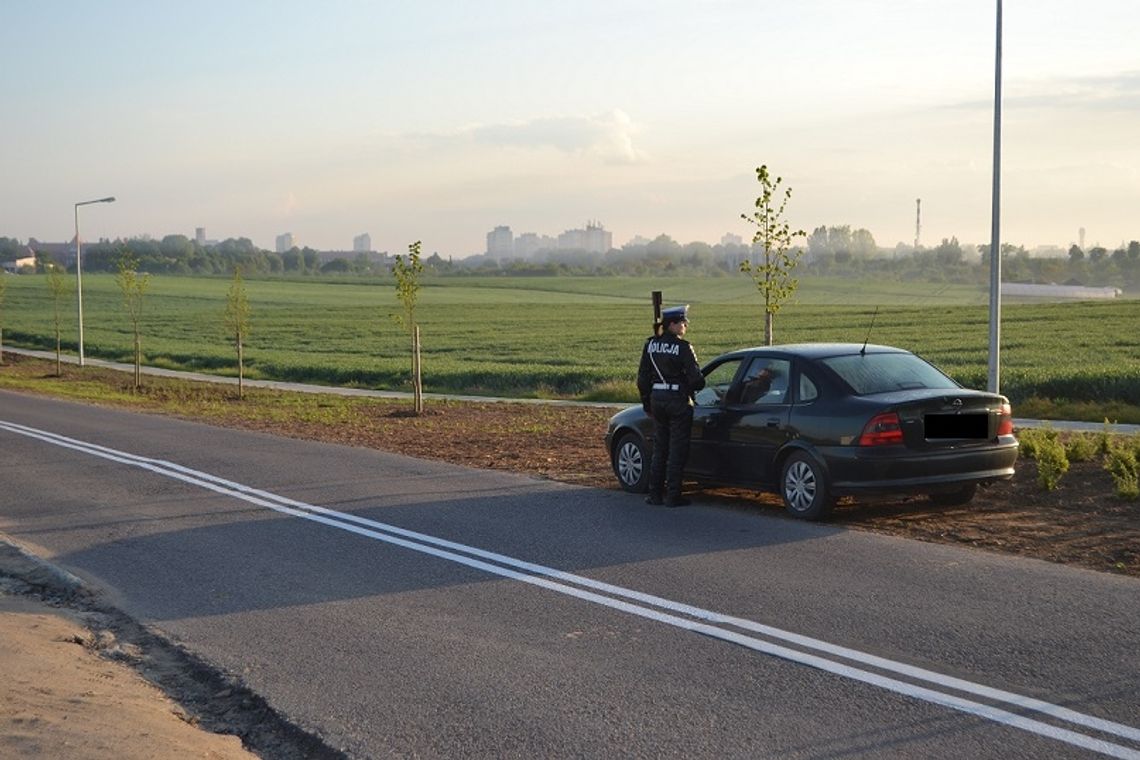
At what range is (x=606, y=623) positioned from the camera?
714 cm

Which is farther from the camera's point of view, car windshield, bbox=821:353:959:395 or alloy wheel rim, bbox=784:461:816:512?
car windshield, bbox=821:353:959:395

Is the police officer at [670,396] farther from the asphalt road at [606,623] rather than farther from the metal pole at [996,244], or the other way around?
the metal pole at [996,244]

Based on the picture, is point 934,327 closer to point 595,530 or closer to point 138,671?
point 595,530

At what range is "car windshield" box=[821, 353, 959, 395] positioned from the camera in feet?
34.2

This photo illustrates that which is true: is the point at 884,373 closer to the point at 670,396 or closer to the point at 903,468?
the point at 903,468

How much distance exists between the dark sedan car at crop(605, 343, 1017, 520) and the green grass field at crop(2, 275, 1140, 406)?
14075mm

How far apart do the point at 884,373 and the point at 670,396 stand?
6.02ft

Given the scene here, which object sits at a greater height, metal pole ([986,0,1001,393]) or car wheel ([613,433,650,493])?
metal pole ([986,0,1001,393])

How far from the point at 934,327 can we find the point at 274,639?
46.9m

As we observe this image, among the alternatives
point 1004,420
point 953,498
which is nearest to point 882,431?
point 1004,420

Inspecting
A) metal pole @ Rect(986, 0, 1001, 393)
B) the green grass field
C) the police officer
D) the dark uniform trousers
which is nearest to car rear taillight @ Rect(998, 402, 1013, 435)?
the police officer

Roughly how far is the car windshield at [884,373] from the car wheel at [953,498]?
919 millimetres

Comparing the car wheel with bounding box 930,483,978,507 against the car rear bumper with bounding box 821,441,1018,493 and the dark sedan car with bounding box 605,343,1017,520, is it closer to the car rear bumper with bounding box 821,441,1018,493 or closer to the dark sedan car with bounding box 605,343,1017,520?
the dark sedan car with bounding box 605,343,1017,520

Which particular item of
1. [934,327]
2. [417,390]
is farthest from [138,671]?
[934,327]
